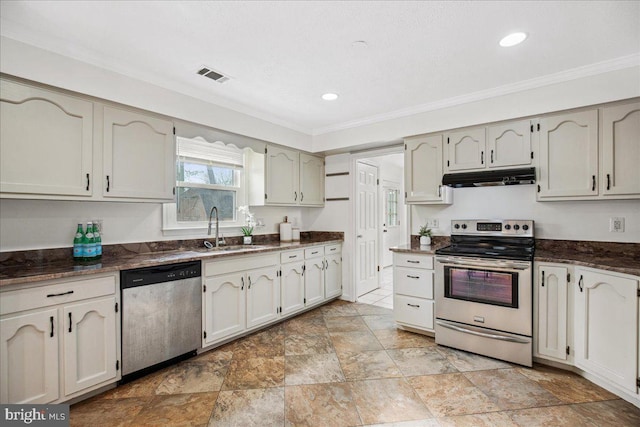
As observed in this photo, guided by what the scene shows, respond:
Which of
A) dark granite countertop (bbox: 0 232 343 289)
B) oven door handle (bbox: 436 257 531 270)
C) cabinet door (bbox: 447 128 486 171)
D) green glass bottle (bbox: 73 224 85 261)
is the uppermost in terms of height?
cabinet door (bbox: 447 128 486 171)

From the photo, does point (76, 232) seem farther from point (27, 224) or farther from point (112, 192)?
point (112, 192)

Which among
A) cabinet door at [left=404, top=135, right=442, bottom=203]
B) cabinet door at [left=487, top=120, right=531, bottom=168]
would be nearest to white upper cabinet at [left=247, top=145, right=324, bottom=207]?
cabinet door at [left=404, top=135, right=442, bottom=203]

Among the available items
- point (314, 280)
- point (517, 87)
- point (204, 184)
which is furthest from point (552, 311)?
point (204, 184)

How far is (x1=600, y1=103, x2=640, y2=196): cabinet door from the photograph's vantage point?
94.2 inches

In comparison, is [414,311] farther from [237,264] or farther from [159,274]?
[159,274]

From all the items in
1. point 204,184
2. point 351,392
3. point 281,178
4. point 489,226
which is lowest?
point 351,392

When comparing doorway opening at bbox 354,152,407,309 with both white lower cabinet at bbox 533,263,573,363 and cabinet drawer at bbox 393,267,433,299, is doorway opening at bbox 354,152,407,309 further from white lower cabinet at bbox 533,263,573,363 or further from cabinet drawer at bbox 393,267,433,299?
white lower cabinet at bbox 533,263,573,363

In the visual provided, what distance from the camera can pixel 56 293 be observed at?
1929 millimetres

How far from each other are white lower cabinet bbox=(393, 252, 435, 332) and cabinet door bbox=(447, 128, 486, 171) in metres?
1.03

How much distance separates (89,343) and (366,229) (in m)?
3.55

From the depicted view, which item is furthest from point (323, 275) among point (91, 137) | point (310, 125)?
point (91, 137)

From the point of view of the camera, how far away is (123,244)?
2.72 metres

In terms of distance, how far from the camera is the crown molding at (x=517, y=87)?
2389 millimetres

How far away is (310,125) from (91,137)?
2.49 m
